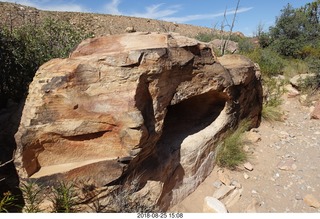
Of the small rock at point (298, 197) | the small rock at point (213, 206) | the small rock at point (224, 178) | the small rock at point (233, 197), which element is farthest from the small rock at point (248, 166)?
the small rock at point (213, 206)

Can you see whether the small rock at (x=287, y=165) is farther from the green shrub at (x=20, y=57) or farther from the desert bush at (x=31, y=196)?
the green shrub at (x=20, y=57)

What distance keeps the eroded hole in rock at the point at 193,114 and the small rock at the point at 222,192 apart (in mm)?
747

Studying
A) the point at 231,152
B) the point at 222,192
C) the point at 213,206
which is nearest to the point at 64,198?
the point at 213,206

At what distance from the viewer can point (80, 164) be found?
2.46 m

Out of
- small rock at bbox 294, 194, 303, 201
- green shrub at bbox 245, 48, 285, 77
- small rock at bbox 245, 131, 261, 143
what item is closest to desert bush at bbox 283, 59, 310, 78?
green shrub at bbox 245, 48, 285, 77

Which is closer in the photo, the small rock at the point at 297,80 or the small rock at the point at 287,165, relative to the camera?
the small rock at the point at 287,165

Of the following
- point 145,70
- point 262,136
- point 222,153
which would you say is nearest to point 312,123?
point 262,136

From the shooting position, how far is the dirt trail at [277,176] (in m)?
3.11

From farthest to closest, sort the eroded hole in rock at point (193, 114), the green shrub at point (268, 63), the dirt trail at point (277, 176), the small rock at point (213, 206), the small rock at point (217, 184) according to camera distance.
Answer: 1. the green shrub at point (268, 63)
2. the eroded hole in rock at point (193, 114)
3. the small rock at point (217, 184)
4. the dirt trail at point (277, 176)
5. the small rock at point (213, 206)

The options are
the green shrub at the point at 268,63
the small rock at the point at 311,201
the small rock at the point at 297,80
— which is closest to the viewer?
the small rock at the point at 311,201

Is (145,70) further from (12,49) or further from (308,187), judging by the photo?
(12,49)

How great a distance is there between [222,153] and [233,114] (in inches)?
24.9

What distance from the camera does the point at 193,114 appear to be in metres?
3.87

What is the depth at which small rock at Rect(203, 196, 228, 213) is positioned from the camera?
2879mm
